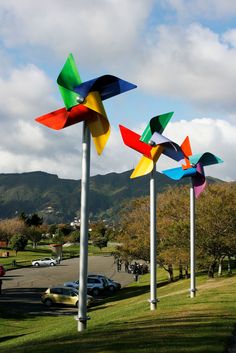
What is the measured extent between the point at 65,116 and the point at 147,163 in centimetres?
604

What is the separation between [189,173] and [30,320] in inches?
456

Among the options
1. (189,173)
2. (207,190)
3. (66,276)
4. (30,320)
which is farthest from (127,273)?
(189,173)

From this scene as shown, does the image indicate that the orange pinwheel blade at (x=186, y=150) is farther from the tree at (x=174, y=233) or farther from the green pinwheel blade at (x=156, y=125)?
the tree at (x=174, y=233)

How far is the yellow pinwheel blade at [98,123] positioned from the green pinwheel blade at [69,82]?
0.39 metres

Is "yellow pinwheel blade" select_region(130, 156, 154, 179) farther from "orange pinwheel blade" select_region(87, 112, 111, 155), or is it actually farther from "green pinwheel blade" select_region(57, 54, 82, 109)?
"green pinwheel blade" select_region(57, 54, 82, 109)

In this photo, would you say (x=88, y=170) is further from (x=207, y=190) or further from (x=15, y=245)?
(x=15, y=245)

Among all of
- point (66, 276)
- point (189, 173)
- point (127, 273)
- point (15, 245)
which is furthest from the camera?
point (15, 245)

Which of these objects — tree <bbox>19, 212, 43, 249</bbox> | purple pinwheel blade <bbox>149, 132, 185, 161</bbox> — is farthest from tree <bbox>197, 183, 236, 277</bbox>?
tree <bbox>19, 212, 43, 249</bbox>

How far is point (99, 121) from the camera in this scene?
13.4m

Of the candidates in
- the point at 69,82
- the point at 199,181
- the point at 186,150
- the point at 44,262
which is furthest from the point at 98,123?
the point at 44,262

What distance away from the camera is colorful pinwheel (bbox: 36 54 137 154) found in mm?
13141

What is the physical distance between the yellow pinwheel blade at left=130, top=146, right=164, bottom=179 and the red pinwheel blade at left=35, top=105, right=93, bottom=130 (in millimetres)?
5509

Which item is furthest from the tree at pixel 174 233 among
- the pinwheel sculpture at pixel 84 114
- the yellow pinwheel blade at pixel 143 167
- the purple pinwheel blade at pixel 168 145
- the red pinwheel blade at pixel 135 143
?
the pinwheel sculpture at pixel 84 114

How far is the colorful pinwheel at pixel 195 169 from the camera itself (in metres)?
21.5
